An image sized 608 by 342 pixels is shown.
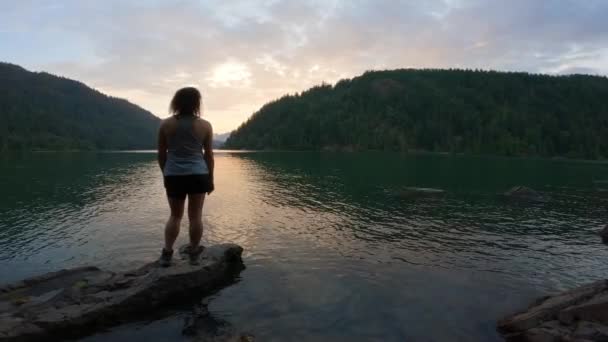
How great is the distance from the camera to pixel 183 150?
10.2 m

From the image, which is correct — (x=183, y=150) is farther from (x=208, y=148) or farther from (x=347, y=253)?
(x=347, y=253)

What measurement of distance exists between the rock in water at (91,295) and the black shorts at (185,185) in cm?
416

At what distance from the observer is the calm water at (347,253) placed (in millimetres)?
12062

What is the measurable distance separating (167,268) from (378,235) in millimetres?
15666

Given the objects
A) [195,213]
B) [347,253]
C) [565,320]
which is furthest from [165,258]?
[565,320]

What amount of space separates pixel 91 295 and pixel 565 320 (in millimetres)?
15146

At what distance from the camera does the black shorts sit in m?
10.2

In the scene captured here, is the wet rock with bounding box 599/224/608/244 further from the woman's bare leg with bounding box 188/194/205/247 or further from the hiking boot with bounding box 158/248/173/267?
the hiking boot with bounding box 158/248/173/267

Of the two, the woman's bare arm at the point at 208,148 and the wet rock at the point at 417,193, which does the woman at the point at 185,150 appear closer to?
the woman's bare arm at the point at 208,148

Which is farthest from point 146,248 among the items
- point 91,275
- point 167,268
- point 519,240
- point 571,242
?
point 571,242

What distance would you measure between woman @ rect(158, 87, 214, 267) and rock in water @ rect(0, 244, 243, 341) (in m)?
3.70

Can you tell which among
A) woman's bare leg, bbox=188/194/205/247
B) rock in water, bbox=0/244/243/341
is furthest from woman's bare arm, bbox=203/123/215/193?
rock in water, bbox=0/244/243/341

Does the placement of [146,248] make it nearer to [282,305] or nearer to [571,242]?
[282,305]

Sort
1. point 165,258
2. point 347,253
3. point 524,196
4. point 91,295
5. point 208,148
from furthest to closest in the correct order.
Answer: point 524,196 < point 347,253 < point 165,258 < point 91,295 < point 208,148
